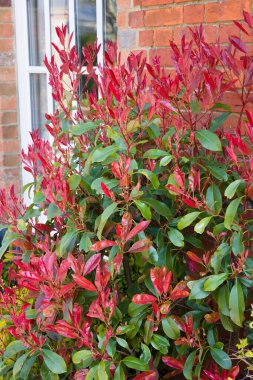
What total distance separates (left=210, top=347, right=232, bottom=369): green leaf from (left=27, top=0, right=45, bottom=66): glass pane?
2.72m

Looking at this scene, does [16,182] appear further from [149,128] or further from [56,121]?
[149,128]

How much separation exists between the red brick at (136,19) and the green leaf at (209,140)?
1.01 m

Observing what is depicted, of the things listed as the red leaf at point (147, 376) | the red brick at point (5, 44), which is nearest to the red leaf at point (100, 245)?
the red leaf at point (147, 376)

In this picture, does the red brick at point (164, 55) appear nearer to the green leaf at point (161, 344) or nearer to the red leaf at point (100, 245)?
the red leaf at point (100, 245)

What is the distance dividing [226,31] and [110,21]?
1269 mm

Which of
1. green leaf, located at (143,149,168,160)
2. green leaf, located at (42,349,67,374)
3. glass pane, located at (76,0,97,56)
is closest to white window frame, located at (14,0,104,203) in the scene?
glass pane, located at (76,0,97,56)

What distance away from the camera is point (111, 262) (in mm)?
1702

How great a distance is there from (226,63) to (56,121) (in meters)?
0.74

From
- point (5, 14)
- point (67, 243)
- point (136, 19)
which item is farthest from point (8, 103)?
point (67, 243)

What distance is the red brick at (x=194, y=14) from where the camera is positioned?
2.29 m

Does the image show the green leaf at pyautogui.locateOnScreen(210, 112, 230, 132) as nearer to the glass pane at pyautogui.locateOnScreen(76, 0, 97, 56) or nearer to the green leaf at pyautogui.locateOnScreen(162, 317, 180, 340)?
the green leaf at pyautogui.locateOnScreen(162, 317, 180, 340)

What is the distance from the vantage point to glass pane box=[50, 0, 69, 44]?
3.52 meters

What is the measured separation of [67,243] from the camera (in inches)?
71.7

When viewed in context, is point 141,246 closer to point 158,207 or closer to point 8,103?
point 158,207
